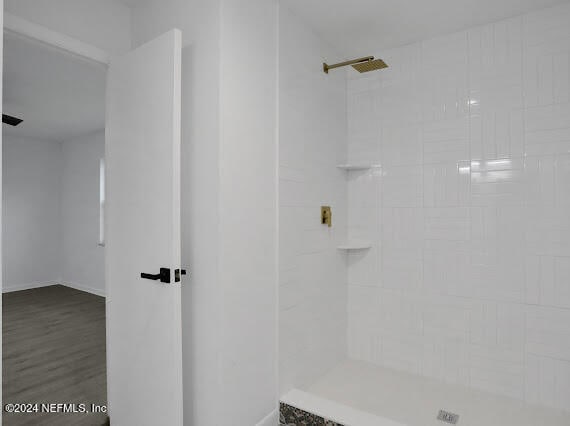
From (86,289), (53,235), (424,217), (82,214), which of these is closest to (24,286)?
(53,235)

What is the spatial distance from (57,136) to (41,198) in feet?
3.74

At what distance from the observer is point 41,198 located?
6203 mm

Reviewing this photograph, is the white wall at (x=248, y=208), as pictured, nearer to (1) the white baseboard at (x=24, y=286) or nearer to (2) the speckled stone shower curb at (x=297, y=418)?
(2) the speckled stone shower curb at (x=297, y=418)

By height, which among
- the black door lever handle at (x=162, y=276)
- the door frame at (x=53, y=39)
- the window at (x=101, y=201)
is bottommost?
the black door lever handle at (x=162, y=276)

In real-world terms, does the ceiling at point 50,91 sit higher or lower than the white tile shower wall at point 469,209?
Answer: higher

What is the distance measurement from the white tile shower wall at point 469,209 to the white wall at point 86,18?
173 cm

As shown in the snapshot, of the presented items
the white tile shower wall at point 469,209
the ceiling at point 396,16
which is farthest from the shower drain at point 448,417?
the ceiling at point 396,16

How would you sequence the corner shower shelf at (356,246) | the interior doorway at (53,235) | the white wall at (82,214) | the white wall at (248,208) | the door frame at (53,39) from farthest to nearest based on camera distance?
1. the white wall at (82,214)
2. the corner shower shelf at (356,246)
3. the interior doorway at (53,235)
4. the white wall at (248,208)
5. the door frame at (53,39)

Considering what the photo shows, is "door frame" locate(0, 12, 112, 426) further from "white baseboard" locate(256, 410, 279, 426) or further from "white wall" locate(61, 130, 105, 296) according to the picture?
"white wall" locate(61, 130, 105, 296)

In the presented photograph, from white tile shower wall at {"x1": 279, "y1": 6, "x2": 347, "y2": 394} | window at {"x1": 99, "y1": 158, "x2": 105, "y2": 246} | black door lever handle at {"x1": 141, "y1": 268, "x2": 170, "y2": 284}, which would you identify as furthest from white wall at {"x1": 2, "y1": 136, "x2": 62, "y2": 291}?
white tile shower wall at {"x1": 279, "y1": 6, "x2": 347, "y2": 394}

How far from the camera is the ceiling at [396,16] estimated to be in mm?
2158

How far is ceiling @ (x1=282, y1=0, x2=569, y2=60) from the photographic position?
216 cm

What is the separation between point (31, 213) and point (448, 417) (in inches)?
266

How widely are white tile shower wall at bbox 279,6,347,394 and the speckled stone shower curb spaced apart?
0.12m
